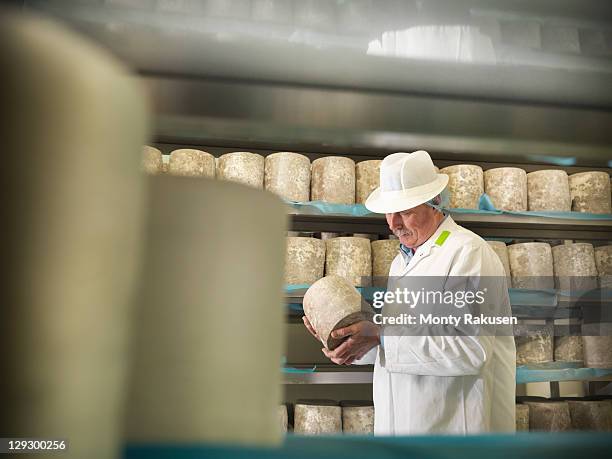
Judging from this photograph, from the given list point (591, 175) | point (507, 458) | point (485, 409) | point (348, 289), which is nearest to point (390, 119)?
point (507, 458)

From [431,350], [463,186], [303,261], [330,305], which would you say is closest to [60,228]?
[330,305]

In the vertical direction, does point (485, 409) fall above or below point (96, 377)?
below

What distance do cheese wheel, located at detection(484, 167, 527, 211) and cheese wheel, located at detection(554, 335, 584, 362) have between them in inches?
25.2

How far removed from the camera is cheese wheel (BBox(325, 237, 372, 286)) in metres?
2.29

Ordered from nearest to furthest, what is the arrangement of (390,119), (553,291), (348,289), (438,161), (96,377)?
(96,377) < (390,119) < (348,289) < (553,291) < (438,161)

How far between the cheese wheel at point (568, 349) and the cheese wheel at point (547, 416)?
0.22 metres

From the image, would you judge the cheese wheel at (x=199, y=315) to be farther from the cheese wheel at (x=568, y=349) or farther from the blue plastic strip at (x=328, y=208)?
the cheese wheel at (x=568, y=349)

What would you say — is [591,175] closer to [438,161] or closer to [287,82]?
[438,161]

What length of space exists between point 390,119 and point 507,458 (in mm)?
178

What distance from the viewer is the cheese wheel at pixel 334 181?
2.33m

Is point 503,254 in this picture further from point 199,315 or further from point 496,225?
point 199,315

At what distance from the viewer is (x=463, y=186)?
2.45 meters

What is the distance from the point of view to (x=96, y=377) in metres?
0.16

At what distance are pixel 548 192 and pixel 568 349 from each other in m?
0.73
